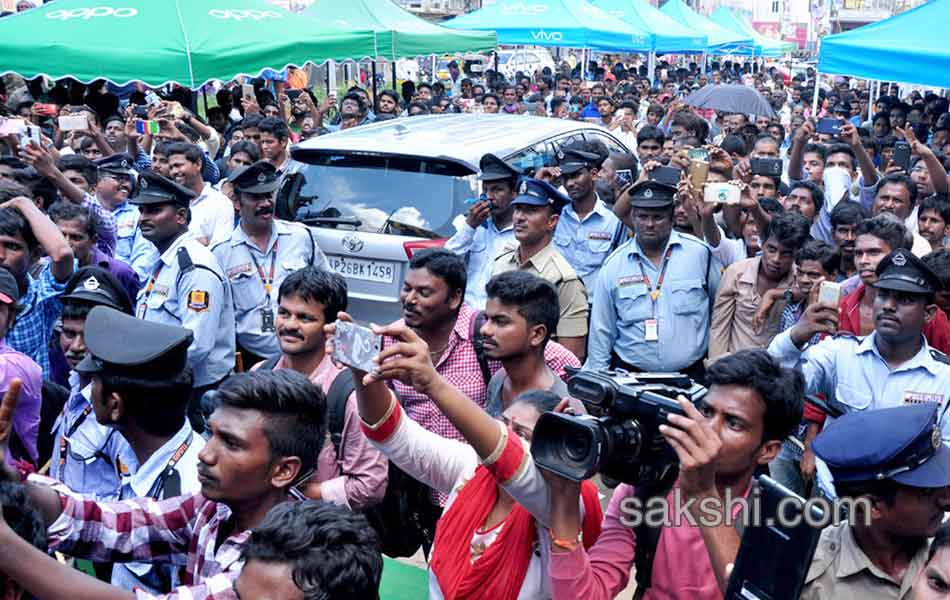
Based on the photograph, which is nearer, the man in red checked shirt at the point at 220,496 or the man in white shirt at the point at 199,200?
the man in red checked shirt at the point at 220,496

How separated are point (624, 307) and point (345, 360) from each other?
290cm

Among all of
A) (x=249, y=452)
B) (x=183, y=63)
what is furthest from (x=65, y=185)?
(x=249, y=452)

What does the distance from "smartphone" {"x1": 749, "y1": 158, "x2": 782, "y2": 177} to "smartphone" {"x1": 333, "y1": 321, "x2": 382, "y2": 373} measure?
5.07 metres

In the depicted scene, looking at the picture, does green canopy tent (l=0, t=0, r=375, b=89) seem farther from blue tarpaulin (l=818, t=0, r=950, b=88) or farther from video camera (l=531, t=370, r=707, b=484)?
video camera (l=531, t=370, r=707, b=484)

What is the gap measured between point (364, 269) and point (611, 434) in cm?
423

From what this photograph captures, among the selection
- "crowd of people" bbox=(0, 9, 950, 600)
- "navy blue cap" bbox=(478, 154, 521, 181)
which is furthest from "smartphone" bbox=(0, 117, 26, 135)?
"navy blue cap" bbox=(478, 154, 521, 181)

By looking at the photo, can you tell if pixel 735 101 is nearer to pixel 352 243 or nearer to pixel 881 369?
pixel 352 243

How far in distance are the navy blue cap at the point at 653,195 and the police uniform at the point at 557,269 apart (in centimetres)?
43

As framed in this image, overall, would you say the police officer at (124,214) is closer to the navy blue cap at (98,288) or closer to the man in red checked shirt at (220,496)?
the navy blue cap at (98,288)

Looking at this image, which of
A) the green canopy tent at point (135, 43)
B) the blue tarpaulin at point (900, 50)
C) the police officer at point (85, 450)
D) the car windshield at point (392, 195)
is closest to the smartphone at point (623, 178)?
the car windshield at point (392, 195)

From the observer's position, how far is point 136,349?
9.72ft

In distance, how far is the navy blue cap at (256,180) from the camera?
5.30 meters

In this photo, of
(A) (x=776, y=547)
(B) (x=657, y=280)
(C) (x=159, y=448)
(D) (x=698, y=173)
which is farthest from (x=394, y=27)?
(A) (x=776, y=547)

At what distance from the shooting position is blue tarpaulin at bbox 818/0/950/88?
7.83 meters
